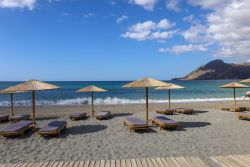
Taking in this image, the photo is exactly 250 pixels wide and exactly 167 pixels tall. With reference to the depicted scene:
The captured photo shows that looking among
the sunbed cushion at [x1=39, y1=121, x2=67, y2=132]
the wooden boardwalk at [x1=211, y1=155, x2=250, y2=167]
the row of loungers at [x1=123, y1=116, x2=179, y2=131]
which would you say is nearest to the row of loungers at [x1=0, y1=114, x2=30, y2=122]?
the sunbed cushion at [x1=39, y1=121, x2=67, y2=132]

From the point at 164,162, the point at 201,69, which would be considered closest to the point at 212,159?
the point at 164,162

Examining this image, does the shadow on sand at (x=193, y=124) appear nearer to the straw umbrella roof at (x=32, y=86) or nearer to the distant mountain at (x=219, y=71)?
the straw umbrella roof at (x=32, y=86)

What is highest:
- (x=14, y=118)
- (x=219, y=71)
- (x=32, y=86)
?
(x=219, y=71)

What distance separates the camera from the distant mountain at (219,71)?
143375 millimetres

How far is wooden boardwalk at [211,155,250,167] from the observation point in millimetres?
6449

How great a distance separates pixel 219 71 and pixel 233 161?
148367 millimetres

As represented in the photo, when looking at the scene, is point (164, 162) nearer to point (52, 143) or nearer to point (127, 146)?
point (127, 146)

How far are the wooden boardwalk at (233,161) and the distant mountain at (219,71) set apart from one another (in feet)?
462

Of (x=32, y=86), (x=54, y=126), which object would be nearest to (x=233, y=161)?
(x=54, y=126)

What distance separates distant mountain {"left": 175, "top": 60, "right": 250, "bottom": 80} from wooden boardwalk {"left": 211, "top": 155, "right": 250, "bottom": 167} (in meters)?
141

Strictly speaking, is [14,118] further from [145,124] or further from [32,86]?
[145,124]

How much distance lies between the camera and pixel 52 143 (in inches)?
371

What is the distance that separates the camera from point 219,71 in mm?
147250

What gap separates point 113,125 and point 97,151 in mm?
4464
